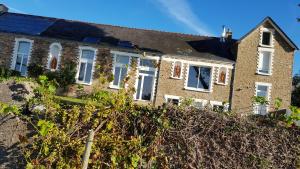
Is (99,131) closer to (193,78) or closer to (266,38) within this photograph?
(193,78)

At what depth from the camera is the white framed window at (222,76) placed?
28.7 meters

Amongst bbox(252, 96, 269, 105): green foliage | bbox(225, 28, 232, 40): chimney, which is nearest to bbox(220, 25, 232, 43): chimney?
bbox(225, 28, 232, 40): chimney

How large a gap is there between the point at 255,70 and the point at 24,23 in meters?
17.9

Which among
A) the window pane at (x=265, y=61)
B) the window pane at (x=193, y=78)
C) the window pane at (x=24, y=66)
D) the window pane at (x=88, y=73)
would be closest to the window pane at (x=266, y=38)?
the window pane at (x=265, y=61)

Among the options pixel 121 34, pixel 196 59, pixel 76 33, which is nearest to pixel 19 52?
pixel 76 33

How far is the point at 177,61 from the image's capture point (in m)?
28.9

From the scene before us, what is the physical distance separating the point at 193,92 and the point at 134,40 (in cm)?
623

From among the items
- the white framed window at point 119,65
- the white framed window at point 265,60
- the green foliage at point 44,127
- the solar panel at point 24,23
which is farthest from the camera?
the solar panel at point 24,23

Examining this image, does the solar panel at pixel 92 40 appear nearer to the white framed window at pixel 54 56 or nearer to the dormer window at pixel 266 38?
the white framed window at pixel 54 56

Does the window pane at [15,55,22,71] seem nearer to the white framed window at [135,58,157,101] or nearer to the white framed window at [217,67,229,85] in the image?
the white framed window at [135,58,157,101]

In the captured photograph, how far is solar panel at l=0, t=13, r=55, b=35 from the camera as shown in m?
29.7

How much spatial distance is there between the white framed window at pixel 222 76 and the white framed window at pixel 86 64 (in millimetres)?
9051

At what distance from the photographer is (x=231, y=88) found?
93.8ft

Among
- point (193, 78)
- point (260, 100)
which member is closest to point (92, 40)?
point (193, 78)
